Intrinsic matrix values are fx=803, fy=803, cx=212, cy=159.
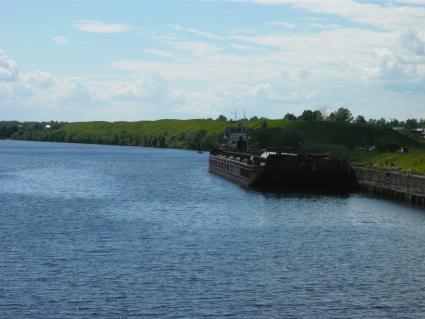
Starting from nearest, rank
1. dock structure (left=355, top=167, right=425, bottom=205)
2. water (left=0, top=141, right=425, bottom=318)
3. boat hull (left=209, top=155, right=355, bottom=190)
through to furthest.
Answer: water (left=0, top=141, right=425, bottom=318) → dock structure (left=355, top=167, right=425, bottom=205) → boat hull (left=209, top=155, right=355, bottom=190)

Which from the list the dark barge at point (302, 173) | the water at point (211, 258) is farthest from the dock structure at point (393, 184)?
the dark barge at point (302, 173)

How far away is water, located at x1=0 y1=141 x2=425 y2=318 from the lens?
31.6 meters

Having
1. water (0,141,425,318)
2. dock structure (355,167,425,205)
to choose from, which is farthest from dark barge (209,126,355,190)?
water (0,141,425,318)

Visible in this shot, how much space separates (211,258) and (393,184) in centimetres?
4419

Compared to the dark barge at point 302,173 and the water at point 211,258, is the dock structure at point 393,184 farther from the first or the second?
the dark barge at point 302,173

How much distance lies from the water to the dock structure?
8.20ft

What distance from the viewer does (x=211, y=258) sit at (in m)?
42.0

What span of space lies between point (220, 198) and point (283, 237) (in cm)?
2987

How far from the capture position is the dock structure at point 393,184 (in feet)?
244

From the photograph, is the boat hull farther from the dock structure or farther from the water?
the water

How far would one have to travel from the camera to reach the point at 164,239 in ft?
161

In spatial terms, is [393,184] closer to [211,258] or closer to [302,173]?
[302,173]

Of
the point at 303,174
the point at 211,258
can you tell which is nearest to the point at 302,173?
the point at 303,174

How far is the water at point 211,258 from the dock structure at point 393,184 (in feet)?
8.20
